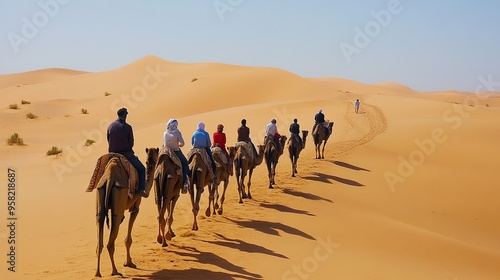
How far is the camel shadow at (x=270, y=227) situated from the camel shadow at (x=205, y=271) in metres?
2.46

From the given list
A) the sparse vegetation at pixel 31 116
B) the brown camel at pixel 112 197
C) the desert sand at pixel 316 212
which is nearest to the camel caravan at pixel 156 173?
the brown camel at pixel 112 197

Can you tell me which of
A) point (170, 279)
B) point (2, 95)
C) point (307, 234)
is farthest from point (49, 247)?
point (2, 95)

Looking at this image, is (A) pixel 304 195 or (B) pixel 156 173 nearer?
(B) pixel 156 173

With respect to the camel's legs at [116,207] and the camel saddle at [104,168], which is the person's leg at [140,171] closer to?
the camel saddle at [104,168]

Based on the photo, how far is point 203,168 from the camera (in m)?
12.5

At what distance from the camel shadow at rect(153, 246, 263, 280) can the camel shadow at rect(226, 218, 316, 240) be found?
8.07 ft

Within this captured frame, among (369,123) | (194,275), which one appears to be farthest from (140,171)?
(369,123)

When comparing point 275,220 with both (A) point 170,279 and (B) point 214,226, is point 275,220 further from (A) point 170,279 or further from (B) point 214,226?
(A) point 170,279

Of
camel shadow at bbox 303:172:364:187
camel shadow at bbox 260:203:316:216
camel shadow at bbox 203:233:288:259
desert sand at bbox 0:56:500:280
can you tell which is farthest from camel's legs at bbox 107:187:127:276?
camel shadow at bbox 303:172:364:187

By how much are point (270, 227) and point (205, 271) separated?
382 cm

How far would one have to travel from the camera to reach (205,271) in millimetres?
9719

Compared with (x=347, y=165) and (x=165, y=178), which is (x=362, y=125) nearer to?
(x=347, y=165)

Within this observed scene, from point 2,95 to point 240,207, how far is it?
79778mm

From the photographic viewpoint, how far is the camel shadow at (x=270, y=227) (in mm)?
12906
